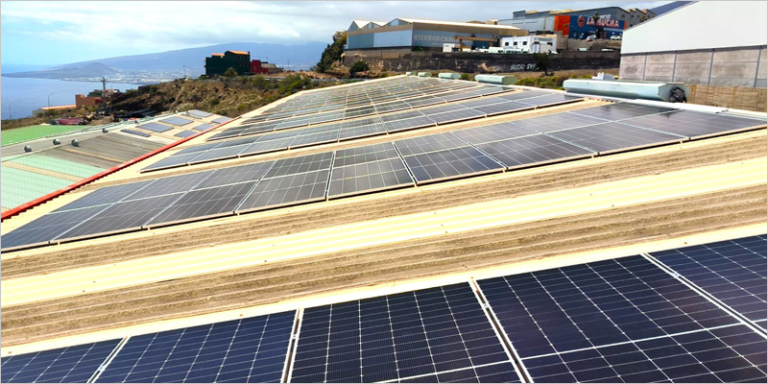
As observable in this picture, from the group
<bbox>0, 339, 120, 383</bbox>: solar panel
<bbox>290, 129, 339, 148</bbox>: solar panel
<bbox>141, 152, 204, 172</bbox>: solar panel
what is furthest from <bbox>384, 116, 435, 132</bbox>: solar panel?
<bbox>0, 339, 120, 383</bbox>: solar panel

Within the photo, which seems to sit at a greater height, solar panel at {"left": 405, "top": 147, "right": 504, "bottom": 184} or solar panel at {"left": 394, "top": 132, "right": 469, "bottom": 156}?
solar panel at {"left": 394, "top": 132, "right": 469, "bottom": 156}

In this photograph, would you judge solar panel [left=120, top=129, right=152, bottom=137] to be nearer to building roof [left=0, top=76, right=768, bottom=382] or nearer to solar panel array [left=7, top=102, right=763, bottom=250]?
solar panel array [left=7, top=102, right=763, bottom=250]

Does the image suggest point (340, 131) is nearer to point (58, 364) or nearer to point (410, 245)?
point (410, 245)

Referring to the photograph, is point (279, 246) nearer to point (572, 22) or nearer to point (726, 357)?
point (726, 357)

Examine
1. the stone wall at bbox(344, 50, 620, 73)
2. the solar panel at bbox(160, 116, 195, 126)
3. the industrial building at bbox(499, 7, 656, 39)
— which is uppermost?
the industrial building at bbox(499, 7, 656, 39)

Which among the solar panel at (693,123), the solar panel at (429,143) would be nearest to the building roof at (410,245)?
the solar panel at (693,123)

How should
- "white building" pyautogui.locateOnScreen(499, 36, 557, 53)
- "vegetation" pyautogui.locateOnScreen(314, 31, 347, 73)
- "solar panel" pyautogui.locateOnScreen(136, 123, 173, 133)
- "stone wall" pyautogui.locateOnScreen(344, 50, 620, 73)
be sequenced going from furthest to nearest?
"vegetation" pyautogui.locateOnScreen(314, 31, 347, 73) → "white building" pyautogui.locateOnScreen(499, 36, 557, 53) → "stone wall" pyautogui.locateOnScreen(344, 50, 620, 73) → "solar panel" pyautogui.locateOnScreen(136, 123, 173, 133)

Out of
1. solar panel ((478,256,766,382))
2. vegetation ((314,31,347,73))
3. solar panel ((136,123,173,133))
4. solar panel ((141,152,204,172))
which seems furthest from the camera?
vegetation ((314,31,347,73))
